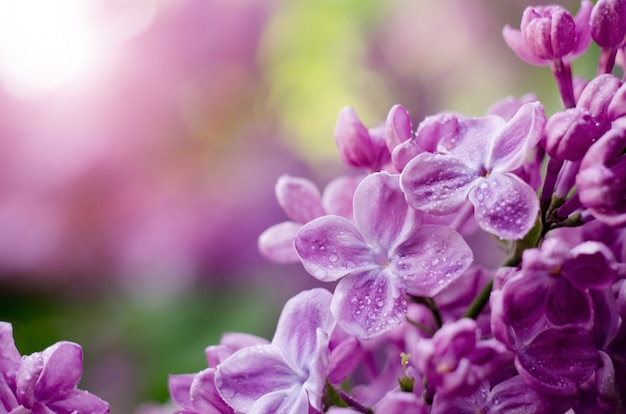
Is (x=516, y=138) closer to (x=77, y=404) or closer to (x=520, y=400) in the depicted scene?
(x=520, y=400)

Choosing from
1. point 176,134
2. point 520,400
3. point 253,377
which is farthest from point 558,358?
point 176,134

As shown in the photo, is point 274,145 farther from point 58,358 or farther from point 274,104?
point 58,358

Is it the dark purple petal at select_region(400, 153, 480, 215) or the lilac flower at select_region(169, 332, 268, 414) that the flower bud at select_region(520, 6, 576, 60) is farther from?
the lilac flower at select_region(169, 332, 268, 414)

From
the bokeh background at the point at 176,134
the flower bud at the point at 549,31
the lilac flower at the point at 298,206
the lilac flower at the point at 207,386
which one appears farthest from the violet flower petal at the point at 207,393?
the bokeh background at the point at 176,134

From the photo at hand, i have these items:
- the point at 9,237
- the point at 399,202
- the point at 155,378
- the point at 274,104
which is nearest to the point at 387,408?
the point at 399,202

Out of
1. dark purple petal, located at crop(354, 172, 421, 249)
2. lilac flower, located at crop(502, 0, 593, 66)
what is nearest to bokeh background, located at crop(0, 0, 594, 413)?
lilac flower, located at crop(502, 0, 593, 66)
